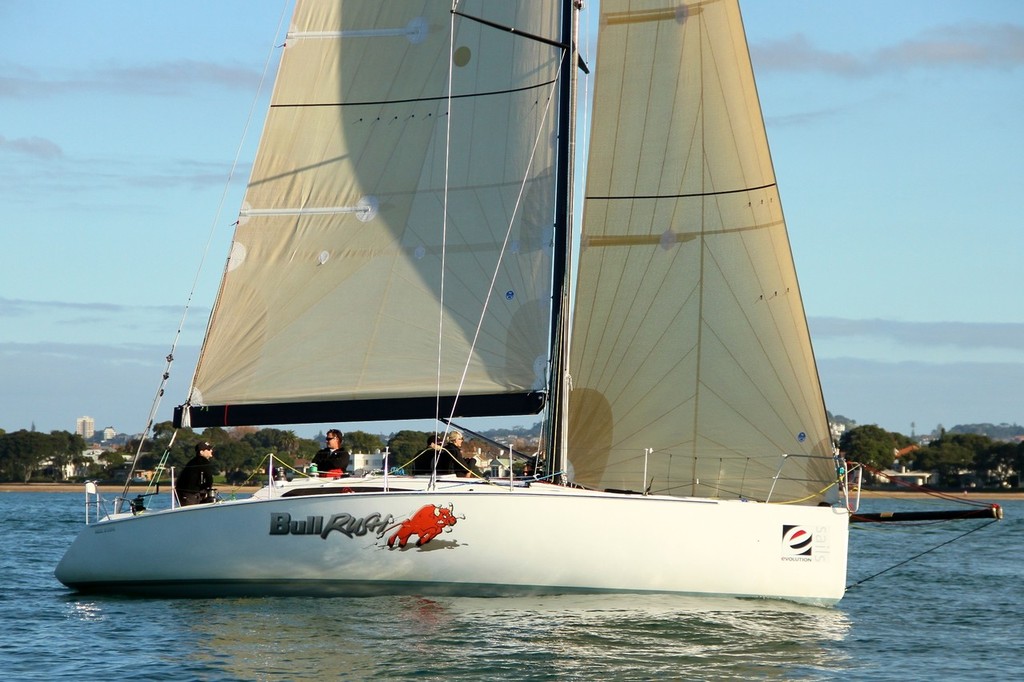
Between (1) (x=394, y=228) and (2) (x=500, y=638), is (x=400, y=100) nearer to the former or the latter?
(1) (x=394, y=228)

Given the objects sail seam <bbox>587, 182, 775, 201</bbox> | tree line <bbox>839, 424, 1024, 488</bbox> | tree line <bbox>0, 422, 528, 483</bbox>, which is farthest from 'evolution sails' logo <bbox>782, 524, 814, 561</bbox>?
tree line <bbox>839, 424, 1024, 488</bbox>

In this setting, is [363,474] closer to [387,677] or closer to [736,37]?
[387,677]

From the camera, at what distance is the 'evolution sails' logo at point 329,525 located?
14.5 m

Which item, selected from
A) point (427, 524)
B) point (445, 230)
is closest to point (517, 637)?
point (427, 524)

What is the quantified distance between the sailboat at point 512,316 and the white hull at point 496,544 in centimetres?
3

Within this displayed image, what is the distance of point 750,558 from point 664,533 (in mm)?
962

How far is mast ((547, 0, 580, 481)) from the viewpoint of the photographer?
15.5m

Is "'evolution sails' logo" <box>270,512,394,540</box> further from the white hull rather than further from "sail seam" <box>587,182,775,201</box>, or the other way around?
"sail seam" <box>587,182,775,201</box>

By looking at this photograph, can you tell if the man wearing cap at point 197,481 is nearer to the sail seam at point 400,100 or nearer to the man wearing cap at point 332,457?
the man wearing cap at point 332,457

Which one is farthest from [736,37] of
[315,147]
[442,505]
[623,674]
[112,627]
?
[112,627]

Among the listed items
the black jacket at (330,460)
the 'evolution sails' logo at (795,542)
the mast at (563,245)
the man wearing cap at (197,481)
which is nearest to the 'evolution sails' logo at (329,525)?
the man wearing cap at (197,481)

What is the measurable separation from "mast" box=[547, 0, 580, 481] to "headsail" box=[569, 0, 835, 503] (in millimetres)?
326

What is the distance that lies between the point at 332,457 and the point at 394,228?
8.88 feet

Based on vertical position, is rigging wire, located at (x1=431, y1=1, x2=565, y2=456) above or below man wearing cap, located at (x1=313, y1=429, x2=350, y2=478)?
above
